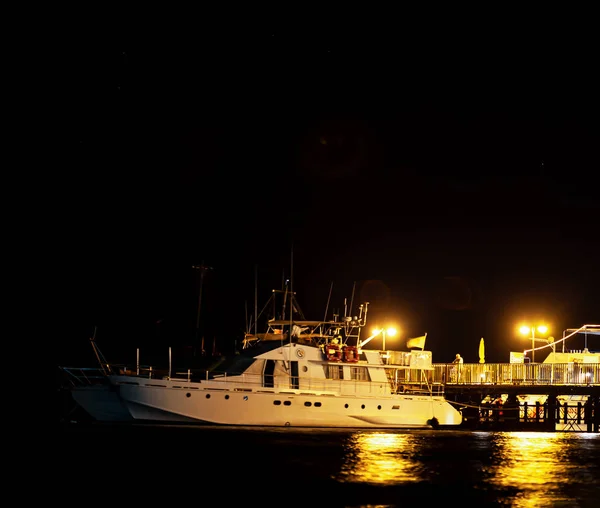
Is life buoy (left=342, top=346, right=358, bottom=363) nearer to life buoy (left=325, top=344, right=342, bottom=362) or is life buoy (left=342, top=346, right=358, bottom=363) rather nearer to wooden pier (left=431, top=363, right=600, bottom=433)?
life buoy (left=325, top=344, right=342, bottom=362)

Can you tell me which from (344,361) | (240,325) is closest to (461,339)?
(240,325)

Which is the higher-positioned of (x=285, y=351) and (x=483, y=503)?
(x=285, y=351)

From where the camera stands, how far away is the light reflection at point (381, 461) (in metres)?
24.9

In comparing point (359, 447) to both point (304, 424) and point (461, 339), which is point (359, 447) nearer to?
point (304, 424)

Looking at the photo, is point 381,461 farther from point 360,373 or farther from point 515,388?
point 515,388

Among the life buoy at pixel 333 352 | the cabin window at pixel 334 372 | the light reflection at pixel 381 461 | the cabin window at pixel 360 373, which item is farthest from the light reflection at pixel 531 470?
the life buoy at pixel 333 352

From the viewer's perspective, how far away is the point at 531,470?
1093 inches

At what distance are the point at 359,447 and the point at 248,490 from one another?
12742mm

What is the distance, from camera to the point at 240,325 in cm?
9794

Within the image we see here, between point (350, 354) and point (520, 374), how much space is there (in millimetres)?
13510

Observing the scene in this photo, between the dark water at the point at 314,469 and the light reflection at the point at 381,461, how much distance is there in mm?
34

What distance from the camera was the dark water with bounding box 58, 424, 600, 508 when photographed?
21.4 metres

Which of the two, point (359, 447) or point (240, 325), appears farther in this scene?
point (240, 325)

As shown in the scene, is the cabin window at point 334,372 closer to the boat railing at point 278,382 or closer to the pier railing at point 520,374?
the boat railing at point 278,382
